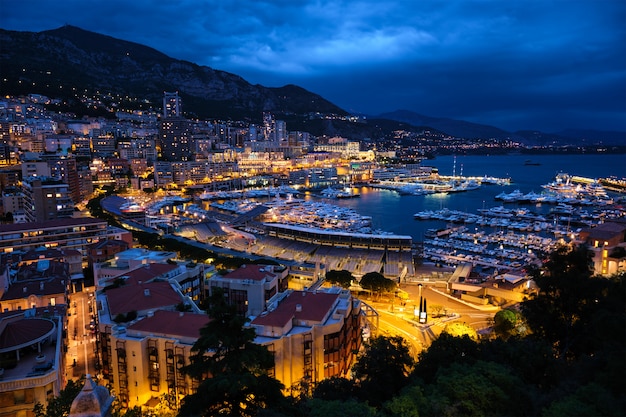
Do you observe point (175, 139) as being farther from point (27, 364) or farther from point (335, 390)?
point (335, 390)

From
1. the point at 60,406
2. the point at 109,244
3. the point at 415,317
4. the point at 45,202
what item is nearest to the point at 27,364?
the point at 60,406

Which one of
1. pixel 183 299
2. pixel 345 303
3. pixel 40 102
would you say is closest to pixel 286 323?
pixel 345 303

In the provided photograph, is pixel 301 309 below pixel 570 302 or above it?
below

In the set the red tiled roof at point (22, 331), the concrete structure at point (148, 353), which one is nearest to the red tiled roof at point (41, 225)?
the concrete structure at point (148, 353)

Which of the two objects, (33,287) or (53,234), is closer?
(33,287)

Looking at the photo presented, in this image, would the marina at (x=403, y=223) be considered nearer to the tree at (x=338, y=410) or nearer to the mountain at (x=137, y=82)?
the tree at (x=338, y=410)
